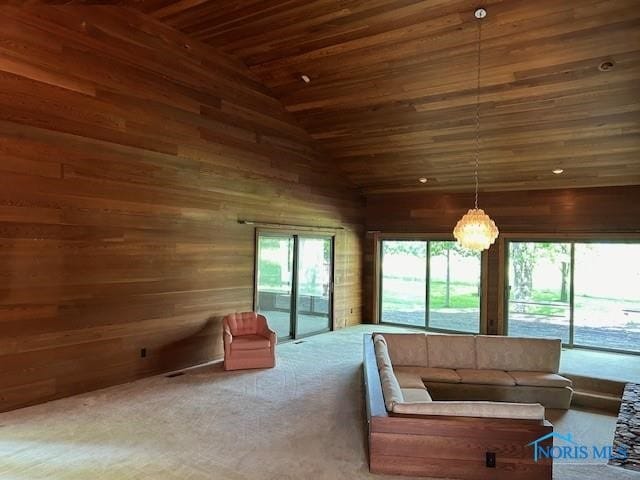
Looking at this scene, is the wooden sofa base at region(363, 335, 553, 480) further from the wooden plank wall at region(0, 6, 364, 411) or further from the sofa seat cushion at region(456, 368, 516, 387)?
the wooden plank wall at region(0, 6, 364, 411)

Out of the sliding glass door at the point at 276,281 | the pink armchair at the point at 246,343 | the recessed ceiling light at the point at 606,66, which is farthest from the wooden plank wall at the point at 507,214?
the pink armchair at the point at 246,343

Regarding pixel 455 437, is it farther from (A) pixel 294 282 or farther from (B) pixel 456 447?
(A) pixel 294 282

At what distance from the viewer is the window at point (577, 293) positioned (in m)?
7.79

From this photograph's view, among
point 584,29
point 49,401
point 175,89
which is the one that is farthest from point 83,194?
point 584,29

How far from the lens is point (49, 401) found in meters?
4.84

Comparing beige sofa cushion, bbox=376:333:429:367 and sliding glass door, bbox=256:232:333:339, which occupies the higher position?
sliding glass door, bbox=256:232:333:339

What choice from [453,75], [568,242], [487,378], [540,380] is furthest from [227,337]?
[568,242]

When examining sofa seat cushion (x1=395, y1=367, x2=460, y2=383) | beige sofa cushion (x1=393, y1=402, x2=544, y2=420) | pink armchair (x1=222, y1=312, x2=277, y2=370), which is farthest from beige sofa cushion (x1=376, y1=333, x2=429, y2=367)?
beige sofa cushion (x1=393, y1=402, x2=544, y2=420)

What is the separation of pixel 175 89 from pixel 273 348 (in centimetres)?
384

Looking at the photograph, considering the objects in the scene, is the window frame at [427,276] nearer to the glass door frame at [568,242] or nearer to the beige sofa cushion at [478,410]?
the glass door frame at [568,242]

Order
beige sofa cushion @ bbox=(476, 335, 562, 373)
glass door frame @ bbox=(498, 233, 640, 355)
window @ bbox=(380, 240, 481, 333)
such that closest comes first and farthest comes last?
beige sofa cushion @ bbox=(476, 335, 562, 373) → glass door frame @ bbox=(498, 233, 640, 355) → window @ bbox=(380, 240, 481, 333)

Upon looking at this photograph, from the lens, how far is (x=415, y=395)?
15.4 ft

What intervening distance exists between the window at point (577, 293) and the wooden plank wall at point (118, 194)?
16.9 feet

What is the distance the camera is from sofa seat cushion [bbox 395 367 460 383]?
5559mm
